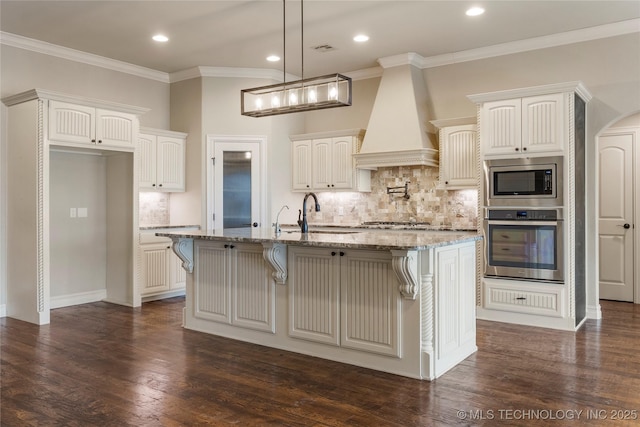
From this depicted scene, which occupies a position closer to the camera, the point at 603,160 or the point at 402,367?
the point at 402,367

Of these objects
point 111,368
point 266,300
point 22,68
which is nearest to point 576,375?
point 266,300

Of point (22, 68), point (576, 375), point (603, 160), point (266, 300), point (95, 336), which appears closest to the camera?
point (576, 375)

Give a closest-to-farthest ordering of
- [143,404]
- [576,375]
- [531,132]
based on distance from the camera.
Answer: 1. [143,404]
2. [576,375]
3. [531,132]

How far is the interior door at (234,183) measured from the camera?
6.96 meters

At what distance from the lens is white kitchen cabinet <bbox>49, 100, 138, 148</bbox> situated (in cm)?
528

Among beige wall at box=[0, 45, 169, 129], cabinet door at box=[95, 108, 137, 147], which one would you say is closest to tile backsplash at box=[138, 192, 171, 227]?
beige wall at box=[0, 45, 169, 129]

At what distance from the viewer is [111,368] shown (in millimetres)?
3727

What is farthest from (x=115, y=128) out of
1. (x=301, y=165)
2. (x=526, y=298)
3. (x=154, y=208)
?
(x=526, y=298)

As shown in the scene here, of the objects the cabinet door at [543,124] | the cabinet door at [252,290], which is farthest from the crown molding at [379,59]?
the cabinet door at [252,290]

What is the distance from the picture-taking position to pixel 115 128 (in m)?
5.82

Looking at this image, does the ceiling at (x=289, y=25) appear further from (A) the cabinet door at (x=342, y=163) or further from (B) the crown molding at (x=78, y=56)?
(A) the cabinet door at (x=342, y=163)

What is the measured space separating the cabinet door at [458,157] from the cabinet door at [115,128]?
3.67m

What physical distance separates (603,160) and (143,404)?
615 centimetres

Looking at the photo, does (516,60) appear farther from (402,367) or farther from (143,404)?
(143,404)
